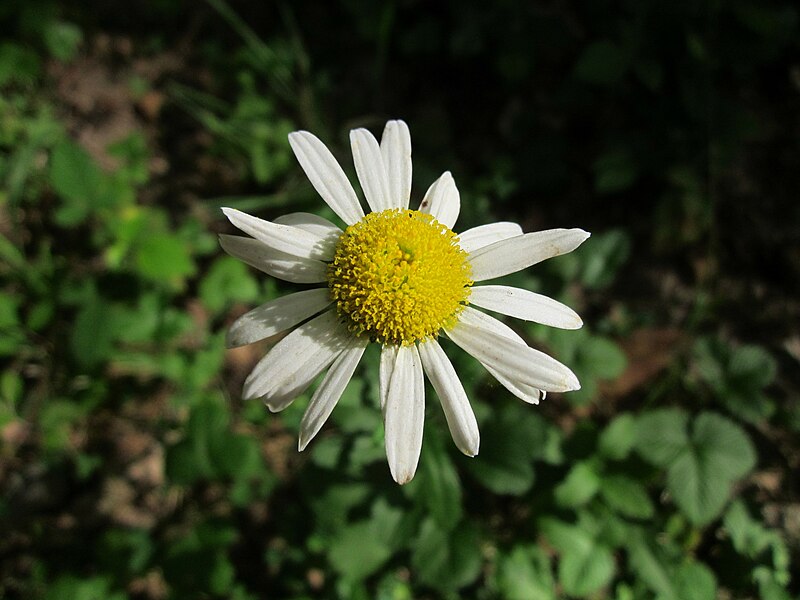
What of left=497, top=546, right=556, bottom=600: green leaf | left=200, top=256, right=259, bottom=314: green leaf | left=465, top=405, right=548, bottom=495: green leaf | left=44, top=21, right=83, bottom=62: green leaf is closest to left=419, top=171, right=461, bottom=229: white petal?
left=465, top=405, right=548, bottom=495: green leaf

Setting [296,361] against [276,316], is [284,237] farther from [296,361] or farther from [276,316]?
[296,361]

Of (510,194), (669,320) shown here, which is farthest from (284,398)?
(669,320)

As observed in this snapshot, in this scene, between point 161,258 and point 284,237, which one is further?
point 161,258

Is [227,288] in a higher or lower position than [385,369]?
higher

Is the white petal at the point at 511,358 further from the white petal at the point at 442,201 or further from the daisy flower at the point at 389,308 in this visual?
the white petal at the point at 442,201

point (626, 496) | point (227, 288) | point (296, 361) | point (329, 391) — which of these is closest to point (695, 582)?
point (626, 496)

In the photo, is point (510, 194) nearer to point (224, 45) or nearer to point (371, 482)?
point (371, 482)

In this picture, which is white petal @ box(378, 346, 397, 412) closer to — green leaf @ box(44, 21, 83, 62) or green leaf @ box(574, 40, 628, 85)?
green leaf @ box(574, 40, 628, 85)
